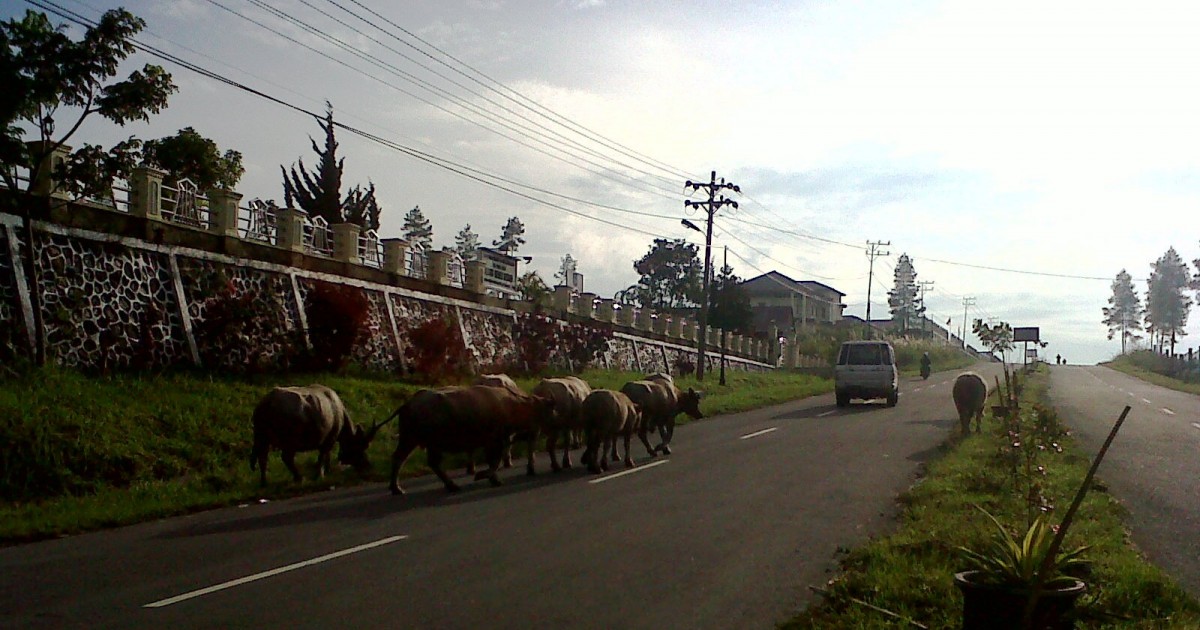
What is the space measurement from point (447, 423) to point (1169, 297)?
12093 cm

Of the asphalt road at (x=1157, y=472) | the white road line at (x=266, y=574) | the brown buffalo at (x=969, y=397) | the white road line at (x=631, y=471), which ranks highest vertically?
the brown buffalo at (x=969, y=397)

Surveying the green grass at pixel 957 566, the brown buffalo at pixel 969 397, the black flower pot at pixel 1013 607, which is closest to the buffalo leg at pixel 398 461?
the green grass at pixel 957 566

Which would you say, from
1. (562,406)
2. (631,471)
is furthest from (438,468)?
(562,406)

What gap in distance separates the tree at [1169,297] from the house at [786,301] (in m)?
36.4

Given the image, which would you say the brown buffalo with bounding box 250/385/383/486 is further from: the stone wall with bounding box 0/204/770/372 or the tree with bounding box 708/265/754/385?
the tree with bounding box 708/265/754/385

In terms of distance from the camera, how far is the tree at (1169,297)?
115 metres

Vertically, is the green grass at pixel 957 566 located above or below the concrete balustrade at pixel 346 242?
below

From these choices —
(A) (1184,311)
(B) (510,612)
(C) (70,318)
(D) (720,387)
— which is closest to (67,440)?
(C) (70,318)

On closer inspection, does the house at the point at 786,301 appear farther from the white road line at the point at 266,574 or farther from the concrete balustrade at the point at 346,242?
the white road line at the point at 266,574

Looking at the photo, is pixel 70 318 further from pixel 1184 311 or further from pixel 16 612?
pixel 1184 311

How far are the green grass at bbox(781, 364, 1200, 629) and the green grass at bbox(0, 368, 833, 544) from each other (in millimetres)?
8154

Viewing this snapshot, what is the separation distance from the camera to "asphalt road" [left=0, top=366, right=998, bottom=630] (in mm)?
7500

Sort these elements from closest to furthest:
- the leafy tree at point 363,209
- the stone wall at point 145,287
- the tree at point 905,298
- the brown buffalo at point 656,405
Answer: the stone wall at point 145,287, the brown buffalo at point 656,405, the leafy tree at point 363,209, the tree at point 905,298

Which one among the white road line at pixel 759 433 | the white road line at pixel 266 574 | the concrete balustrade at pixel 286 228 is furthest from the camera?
the concrete balustrade at pixel 286 228
